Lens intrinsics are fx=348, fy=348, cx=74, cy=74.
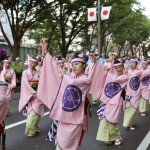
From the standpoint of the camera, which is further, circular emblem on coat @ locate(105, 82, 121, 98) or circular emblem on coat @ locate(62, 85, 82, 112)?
circular emblem on coat @ locate(105, 82, 121, 98)

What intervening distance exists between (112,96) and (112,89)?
13 centimetres

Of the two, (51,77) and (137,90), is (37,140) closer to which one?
(51,77)

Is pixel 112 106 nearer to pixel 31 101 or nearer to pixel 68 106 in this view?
pixel 31 101

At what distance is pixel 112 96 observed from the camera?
6266 mm

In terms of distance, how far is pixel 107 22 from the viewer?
2867 centimetres

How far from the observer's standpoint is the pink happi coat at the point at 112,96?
6.20 meters

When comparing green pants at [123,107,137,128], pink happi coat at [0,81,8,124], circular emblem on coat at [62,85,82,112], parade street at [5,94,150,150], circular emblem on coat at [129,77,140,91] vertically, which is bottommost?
parade street at [5,94,150,150]

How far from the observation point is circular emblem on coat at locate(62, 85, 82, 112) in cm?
446

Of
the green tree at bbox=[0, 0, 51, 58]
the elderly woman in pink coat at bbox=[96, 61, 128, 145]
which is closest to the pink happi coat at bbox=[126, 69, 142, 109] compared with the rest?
the elderly woman in pink coat at bbox=[96, 61, 128, 145]

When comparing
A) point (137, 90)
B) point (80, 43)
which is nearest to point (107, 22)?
point (80, 43)

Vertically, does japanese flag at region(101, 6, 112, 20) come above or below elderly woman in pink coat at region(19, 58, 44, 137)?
above

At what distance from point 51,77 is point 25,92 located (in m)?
2.37

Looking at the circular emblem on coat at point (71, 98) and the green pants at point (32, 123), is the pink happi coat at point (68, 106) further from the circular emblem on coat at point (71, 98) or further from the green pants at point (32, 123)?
the green pants at point (32, 123)

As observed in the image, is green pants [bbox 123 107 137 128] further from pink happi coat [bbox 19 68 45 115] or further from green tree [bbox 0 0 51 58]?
green tree [bbox 0 0 51 58]
